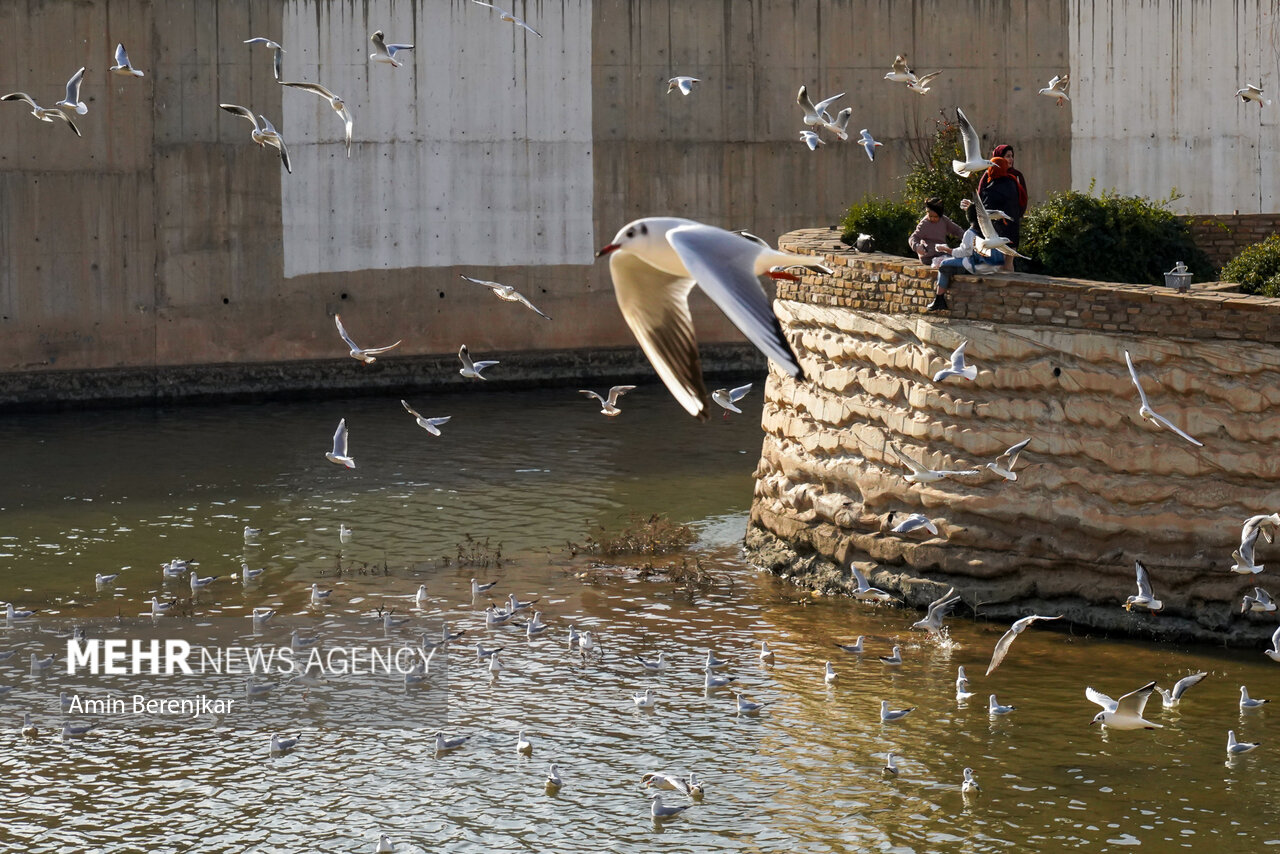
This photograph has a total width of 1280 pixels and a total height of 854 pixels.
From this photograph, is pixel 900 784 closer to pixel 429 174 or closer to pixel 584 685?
pixel 584 685

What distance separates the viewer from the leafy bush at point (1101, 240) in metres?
18.1

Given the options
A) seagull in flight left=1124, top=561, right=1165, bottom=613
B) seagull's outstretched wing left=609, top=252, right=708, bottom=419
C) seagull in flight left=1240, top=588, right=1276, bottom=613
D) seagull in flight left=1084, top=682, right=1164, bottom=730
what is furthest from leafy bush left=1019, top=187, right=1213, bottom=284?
seagull's outstretched wing left=609, top=252, right=708, bottom=419

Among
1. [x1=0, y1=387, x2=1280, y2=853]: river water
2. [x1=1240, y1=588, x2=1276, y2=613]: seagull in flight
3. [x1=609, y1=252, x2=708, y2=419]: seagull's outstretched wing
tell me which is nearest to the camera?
[x1=609, y1=252, x2=708, y2=419]: seagull's outstretched wing

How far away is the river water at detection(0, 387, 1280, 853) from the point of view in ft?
36.3

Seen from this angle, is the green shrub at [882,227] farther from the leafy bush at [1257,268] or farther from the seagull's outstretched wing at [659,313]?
the seagull's outstretched wing at [659,313]

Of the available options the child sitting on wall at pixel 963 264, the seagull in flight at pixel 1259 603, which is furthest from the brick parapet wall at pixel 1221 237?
the seagull in flight at pixel 1259 603

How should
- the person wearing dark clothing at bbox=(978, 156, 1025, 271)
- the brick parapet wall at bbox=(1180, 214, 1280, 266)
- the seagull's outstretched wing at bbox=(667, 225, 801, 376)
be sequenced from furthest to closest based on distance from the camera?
the brick parapet wall at bbox=(1180, 214, 1280, 266) → the person wearing dark clothing at bbox=(978, 156, 1025, 271) → the seagull's outstretched wing at bbox=(667, 225, 801, 376)

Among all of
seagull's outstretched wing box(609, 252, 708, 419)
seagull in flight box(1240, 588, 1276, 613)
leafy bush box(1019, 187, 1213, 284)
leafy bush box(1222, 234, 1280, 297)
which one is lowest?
seagull in flight box(1240, 588, 1276, 613)

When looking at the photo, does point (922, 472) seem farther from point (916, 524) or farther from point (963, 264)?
point (963, 264)

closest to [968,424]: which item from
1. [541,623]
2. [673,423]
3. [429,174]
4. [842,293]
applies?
[842,293]

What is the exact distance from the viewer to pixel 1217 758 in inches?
479

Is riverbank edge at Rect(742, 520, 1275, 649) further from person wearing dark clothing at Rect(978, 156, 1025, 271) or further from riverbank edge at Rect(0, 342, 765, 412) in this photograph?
riverbank edge at Rect(0, 342, 765, 412)

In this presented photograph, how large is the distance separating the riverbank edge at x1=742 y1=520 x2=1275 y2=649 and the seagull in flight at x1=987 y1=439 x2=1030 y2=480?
1.12 m

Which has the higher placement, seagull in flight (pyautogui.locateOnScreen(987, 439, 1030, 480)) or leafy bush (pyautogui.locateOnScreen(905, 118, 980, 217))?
leafy bush (pyautogui.locateOnScreen(905, 118, 980, 217))
